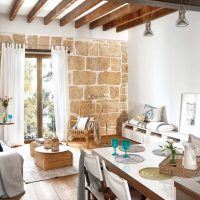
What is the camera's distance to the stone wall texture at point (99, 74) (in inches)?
252

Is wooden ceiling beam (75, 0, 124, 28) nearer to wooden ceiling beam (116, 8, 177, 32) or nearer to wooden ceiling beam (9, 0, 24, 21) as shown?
wooden ceiling beam (116, 8, 177, 32)

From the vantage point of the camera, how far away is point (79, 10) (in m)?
5.11

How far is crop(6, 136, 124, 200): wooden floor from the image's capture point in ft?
10.7

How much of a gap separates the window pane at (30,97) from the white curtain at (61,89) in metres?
0.47

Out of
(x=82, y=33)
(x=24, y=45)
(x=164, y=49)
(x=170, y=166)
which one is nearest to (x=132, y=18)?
(x=164, y=49)

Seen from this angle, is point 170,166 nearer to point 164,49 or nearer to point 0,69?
point 164,49

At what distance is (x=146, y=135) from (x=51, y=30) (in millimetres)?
3136

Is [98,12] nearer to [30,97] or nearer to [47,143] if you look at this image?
[30,97]

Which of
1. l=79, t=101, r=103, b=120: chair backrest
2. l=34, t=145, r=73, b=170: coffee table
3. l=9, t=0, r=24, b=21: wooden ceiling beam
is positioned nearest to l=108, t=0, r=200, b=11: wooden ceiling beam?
l=9, t=0, r=24, b=21: wooden ceiling beam

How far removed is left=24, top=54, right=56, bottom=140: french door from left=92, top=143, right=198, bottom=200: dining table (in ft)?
12.2

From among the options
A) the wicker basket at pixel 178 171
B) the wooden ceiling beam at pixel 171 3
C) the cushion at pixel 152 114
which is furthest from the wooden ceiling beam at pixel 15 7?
the wicker basket at pixel 178 171

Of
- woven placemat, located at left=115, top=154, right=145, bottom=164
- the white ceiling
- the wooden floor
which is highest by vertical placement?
the white ceiling

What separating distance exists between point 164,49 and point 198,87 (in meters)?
1.27

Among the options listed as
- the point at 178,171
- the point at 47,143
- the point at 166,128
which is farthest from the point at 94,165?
the point at 166,128
